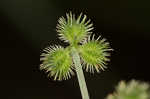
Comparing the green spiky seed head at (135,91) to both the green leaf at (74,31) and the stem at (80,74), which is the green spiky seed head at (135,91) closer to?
the stem at (80,74)

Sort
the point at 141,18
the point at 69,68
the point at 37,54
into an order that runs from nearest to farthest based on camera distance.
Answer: the point at 69,68, the point at 141,18, the point at 37,54

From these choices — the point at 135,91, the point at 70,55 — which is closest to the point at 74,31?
the point at 70,55

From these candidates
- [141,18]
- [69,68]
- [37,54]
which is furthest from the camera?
[37,54]

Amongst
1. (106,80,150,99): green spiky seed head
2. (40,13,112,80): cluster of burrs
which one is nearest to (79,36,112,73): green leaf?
(40,13,112,80): cluster of burrs

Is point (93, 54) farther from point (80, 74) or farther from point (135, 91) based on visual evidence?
point (135, 91)

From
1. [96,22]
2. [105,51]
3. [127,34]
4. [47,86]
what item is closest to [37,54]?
[47,86]

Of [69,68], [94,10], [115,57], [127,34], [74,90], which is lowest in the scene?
[69,68]

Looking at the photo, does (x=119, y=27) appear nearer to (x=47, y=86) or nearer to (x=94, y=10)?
(x=94, y=10)
